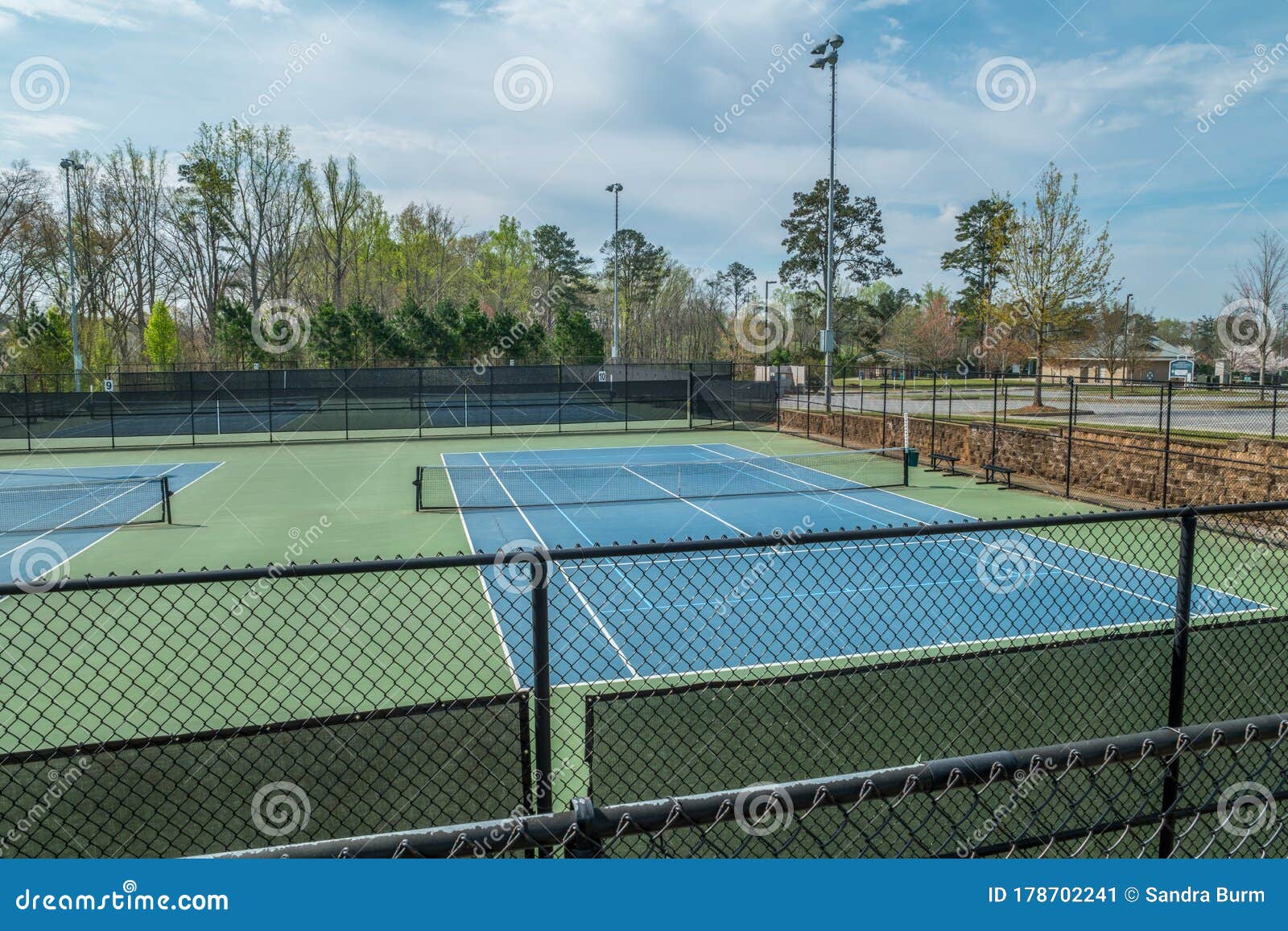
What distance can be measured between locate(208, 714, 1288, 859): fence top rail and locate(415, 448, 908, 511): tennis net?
14851 mm

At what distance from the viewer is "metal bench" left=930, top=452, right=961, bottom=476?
22858mm

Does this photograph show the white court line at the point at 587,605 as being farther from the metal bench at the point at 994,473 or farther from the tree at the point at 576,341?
the tree at the point at 576,341

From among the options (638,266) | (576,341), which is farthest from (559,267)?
(576,341)

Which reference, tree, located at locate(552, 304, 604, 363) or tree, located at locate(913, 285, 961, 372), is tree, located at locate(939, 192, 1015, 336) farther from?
tree, located at locate(552, 304, 604, 363)

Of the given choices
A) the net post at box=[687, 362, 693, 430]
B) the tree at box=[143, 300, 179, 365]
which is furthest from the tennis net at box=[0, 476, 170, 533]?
the tree at box=[143, 300, 179, 365]

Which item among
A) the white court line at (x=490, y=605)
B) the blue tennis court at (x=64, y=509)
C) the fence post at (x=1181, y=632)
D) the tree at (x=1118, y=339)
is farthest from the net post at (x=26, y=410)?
the tree at (x=1118, y=339)

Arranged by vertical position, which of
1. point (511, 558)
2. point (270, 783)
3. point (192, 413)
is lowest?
point (270, 783)

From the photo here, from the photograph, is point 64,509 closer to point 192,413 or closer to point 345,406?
point 192,413

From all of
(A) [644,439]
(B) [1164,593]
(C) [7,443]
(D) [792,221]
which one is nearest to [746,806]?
(B) [1164,593]

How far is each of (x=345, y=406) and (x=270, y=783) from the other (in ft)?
108

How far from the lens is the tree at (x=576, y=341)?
53406 millimetres

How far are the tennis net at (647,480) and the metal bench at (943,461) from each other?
0.90 metres

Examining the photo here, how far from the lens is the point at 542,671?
→ 11.3 feet

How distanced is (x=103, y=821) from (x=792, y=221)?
200ft
